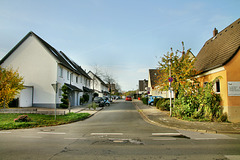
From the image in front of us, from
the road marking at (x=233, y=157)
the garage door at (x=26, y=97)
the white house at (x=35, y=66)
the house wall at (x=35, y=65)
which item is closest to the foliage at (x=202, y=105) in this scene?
the road marking at (x=233, y=157)

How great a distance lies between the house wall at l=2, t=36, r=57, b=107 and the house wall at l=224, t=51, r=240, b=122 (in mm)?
18738

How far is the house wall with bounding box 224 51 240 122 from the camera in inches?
455

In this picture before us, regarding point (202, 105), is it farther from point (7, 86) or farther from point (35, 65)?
point (35, 65)

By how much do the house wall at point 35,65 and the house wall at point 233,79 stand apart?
18738 mm

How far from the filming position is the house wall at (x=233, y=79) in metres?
11.6

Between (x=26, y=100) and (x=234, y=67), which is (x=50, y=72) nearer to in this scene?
(x=26, y=100)

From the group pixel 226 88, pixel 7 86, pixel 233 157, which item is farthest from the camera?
pixel 7 86

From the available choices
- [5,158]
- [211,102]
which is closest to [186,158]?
[5,158]

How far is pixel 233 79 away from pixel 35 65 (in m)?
21.3

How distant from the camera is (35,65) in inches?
899

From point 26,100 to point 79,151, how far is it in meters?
19.3

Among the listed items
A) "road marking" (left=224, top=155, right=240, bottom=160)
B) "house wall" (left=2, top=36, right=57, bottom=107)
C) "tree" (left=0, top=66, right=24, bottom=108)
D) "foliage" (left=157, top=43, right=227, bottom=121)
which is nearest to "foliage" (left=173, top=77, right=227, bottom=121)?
"foliage" (left=157, top=43, right=227, bottom=121)

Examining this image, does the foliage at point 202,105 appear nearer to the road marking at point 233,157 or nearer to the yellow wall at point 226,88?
the yellow wall at point 226,88

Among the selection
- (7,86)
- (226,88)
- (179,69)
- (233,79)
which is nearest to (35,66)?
(7,86)
